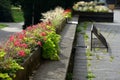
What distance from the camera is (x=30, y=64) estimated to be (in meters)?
5.47

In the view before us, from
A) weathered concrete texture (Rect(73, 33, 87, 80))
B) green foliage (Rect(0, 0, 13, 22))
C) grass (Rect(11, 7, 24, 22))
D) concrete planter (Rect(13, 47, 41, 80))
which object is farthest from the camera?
grass (Rect(11, 7, 24, 22))

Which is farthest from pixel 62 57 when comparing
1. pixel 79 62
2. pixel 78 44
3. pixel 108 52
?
pixel 78 44

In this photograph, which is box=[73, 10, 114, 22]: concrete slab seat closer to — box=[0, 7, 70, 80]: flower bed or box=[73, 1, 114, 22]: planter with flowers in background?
box=[73, 1, 114, 22]: planter with flowers in background

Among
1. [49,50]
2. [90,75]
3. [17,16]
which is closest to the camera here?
[49,50]

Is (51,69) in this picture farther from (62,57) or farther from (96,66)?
→ (96,66)

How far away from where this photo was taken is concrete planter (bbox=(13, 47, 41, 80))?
4675 mm

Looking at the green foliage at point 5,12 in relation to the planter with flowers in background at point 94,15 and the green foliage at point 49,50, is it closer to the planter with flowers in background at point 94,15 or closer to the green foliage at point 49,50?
the planter with flowers in background at point 94,15

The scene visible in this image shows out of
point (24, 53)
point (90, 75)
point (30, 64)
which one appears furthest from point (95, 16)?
point (24, 53)

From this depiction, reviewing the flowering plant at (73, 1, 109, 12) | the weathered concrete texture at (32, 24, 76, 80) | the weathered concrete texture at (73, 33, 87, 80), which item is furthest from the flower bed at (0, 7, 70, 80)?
the flowering plant at (73, 1, 109, 12)

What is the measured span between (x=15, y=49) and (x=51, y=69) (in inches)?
41.9

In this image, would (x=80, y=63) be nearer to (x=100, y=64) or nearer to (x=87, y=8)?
(x=100, y=64)

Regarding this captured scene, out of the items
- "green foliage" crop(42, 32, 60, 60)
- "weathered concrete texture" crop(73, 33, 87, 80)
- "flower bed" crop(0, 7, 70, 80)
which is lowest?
"weathered concrete texture" crop(73, 33, 87, 80)

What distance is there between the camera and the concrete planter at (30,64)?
15.3ft

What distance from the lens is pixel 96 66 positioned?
8.69 meters
